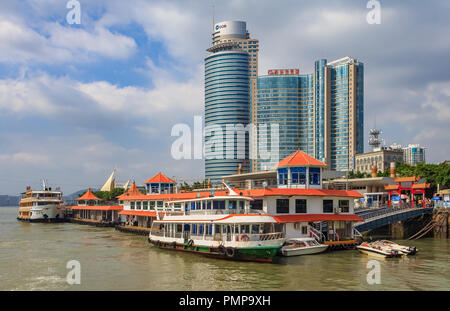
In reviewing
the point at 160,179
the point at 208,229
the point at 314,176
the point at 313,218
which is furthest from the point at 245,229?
the point at 160,179

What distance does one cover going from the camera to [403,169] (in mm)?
83062

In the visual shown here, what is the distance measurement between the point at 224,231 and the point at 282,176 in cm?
1114

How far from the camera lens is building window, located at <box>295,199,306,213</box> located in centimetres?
3997

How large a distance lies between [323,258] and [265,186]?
847 centimetres

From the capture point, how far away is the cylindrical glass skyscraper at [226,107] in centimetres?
18312

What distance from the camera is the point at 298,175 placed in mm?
41562

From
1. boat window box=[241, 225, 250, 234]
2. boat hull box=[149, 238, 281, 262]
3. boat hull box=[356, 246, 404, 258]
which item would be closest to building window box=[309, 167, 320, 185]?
boat hull box=[356, 246, 404, 258]

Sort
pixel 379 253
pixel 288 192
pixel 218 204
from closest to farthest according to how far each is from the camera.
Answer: pixel 379 253, pixel 218 204, pixel 288 192

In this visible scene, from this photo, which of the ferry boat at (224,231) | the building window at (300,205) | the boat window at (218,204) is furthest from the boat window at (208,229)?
the building window at (300,205)

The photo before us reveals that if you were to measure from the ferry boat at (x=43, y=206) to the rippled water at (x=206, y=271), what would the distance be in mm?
58516

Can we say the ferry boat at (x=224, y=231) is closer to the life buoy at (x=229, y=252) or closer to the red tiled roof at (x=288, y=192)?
the life buoy at (x=229, y=252)

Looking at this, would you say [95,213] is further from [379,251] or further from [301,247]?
[379,251]
